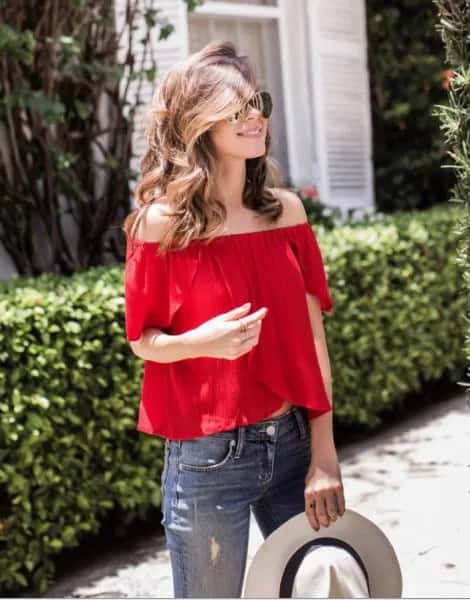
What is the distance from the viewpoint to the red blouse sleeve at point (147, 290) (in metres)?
2.21

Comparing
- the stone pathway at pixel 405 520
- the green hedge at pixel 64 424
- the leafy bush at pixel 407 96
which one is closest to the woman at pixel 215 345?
the stone pathway at pixel 405 520

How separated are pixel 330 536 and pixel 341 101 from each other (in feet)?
21.2

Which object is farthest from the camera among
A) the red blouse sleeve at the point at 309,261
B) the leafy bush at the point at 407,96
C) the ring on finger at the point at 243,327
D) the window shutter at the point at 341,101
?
the leafy bush at the point at 407,96

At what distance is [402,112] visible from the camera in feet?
29.2

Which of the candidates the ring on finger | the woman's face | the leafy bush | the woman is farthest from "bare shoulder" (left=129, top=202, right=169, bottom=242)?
the leafy bush

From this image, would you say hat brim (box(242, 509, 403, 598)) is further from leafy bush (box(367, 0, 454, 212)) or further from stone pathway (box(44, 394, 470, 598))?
leafy bush (box(367, 0, 454, 212))

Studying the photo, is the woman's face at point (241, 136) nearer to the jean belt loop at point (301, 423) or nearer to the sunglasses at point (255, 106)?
the sunglasses at point (255, 106)

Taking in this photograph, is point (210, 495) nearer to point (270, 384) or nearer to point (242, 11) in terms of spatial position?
point (270, 384)

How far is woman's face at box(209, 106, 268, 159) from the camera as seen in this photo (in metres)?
2.23

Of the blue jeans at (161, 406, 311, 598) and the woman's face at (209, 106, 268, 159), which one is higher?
the woman's face at (209, 106, 268, 159)

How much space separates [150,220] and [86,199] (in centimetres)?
402

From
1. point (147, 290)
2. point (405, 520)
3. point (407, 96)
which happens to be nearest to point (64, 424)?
point (405, 520)

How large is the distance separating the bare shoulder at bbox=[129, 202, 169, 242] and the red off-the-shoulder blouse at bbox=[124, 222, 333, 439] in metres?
0.02

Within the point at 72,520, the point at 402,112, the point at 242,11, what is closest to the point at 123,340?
the point at 72,520
